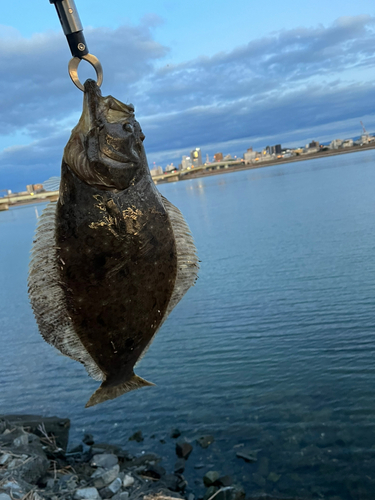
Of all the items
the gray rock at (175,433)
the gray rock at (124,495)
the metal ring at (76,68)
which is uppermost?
the metal ring at (76,68)

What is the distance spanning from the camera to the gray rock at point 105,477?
6.66 meters

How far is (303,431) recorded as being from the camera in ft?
24.0

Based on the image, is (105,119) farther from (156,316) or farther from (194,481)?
(194,481)

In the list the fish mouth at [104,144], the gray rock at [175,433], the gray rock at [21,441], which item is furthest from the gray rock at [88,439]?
the fish mouth at [104,144]

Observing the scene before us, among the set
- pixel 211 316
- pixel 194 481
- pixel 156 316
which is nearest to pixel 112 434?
pixel 194 481

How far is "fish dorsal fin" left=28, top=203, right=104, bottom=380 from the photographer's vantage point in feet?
9.21

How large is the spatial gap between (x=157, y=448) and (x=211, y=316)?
525 centimetres

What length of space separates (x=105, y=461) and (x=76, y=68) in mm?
6969

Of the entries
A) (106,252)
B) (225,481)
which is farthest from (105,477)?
(106,252)

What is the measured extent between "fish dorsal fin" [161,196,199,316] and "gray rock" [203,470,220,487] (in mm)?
4858

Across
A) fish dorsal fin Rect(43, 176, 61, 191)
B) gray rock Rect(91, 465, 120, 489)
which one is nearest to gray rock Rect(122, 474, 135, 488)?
gray rock Rect(91, 465, 120, 489)

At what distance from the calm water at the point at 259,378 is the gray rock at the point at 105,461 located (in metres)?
0.56

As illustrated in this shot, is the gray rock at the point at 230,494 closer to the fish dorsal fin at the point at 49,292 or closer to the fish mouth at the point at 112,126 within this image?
the fish dorsal fin at the point at 49,292

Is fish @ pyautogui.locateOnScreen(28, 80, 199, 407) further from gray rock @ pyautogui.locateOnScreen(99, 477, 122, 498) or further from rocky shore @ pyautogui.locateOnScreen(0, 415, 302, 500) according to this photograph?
gray rock @ pyautogui.locateOnScreen(99, 477, 122, 498)
